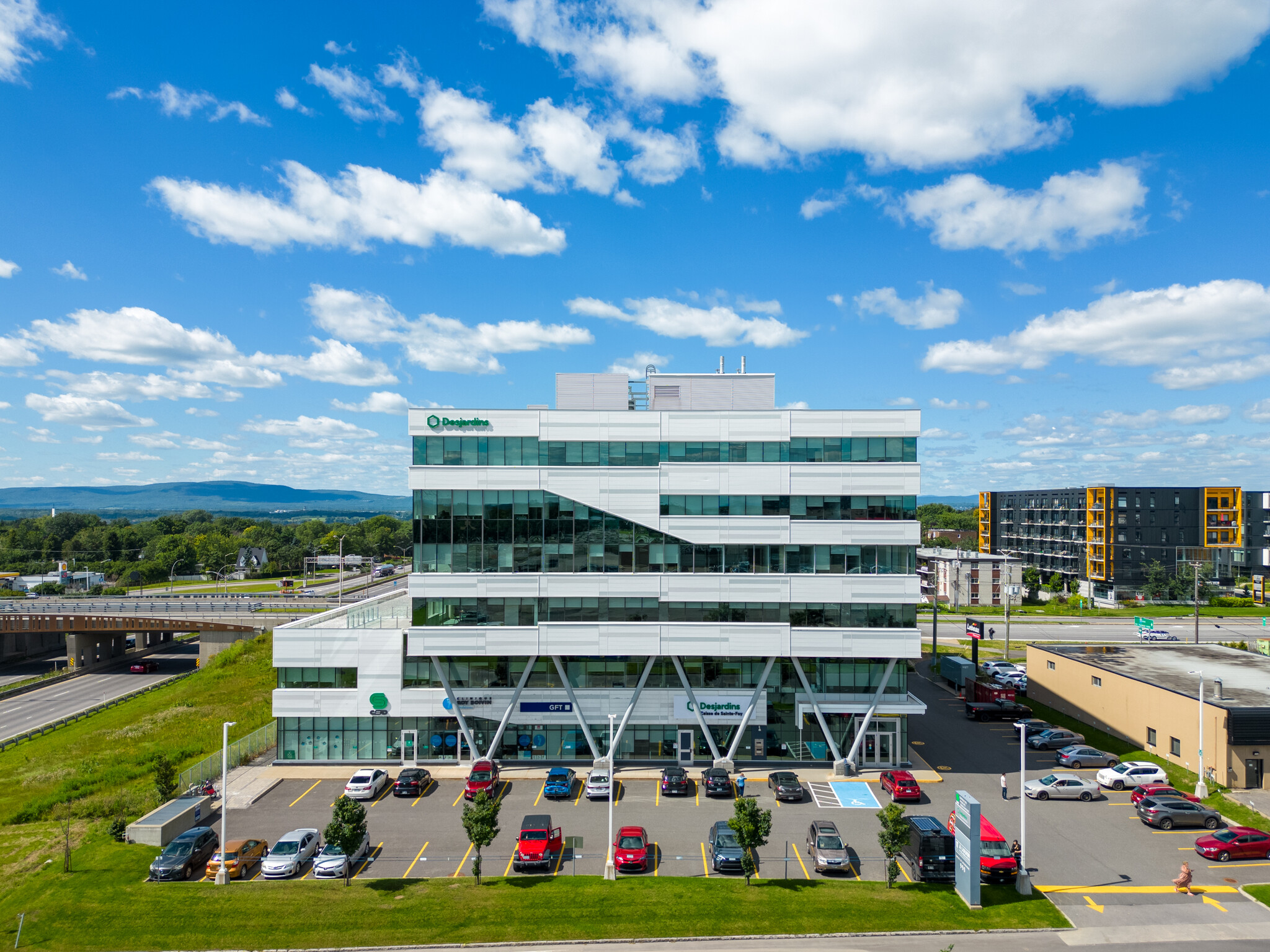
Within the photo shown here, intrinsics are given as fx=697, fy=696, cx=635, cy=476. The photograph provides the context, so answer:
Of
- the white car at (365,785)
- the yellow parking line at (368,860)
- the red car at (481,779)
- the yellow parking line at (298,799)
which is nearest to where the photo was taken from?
the yellow parking line at (368,860)

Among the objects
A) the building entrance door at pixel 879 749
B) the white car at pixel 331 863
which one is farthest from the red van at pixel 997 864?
the white car at pixel 331 863

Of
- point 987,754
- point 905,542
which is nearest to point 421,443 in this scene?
point 905,542

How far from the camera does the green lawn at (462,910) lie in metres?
27.4

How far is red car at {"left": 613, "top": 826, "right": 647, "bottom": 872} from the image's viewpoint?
3225cm

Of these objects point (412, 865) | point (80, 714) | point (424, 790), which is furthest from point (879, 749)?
point (80, 714)

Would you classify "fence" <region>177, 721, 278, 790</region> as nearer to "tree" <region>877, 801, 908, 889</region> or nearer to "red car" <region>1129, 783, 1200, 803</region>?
"tree" <region>877, 801, 908, 889</region>

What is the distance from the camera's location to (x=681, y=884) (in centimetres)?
3072

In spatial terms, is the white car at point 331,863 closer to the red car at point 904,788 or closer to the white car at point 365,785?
the white car at point 365,785

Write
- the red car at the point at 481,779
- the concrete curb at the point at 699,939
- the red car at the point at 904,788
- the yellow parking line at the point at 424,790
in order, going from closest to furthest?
the concrete curb at the point at 699,939
the red car at the point at 904,788
the red car at the point at 481,779
the yellow parking line at the point at 424,790

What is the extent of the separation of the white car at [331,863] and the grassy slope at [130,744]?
15.1 metres

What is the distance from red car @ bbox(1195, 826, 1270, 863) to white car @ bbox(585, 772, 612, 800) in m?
30.3

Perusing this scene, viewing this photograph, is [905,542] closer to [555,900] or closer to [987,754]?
[987,754]

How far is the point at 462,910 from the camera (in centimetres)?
2881

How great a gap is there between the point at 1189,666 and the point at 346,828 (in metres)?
63.0
